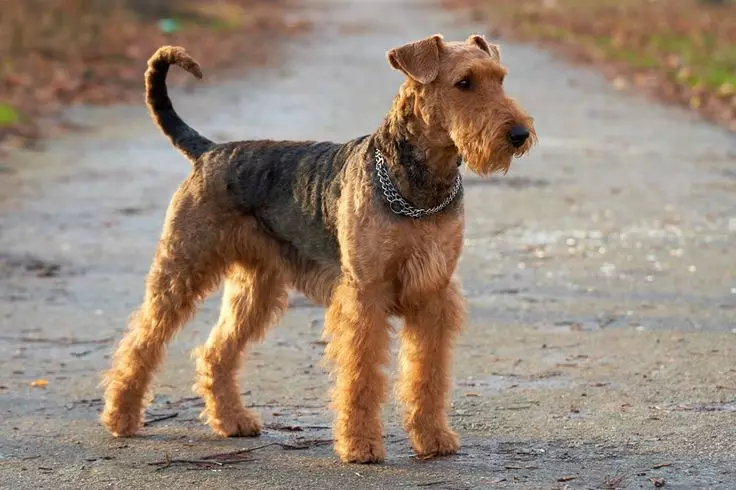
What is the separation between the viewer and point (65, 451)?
566 cm

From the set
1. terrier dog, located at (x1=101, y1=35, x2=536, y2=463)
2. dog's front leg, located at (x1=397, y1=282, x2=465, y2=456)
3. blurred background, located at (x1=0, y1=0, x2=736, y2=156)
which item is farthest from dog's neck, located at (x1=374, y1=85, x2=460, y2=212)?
blurred background, located at (x1=0, y1=0, x2=736, y2=156)

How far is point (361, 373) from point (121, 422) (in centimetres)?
123

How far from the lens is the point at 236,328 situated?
6.19 meters

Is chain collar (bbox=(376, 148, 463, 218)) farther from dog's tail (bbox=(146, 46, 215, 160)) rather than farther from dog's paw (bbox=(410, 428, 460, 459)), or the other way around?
dog's tail (bbox=(146, 46, 215, 160))

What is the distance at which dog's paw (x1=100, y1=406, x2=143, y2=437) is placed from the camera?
5953 mm

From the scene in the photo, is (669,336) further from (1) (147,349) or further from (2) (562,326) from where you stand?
(1) (147,349)

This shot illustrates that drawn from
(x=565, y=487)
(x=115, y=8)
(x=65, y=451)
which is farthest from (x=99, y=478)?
(x=115, y=8)

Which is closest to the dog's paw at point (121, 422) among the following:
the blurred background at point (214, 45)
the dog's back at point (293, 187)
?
the dog's back at point (293, 187)

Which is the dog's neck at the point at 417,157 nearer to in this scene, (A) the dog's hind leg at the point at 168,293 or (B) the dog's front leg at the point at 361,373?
(B) the dog's front leg at the point at 361,373

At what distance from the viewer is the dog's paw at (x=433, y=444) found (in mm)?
5500

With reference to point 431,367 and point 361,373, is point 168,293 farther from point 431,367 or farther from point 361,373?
point 431,367

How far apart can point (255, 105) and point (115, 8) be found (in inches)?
344

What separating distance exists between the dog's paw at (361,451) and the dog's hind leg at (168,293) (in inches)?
42.3

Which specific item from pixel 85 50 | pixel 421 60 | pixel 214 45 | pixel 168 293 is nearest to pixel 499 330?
pixel 168 293
